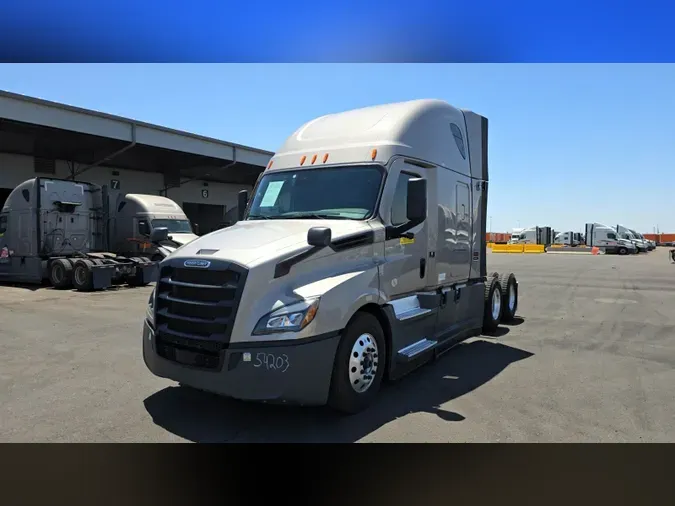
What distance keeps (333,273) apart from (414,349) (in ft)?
5.44

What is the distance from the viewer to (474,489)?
353cm

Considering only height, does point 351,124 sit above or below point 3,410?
above

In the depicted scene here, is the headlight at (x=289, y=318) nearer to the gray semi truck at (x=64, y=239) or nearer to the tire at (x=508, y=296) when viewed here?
the tire at (x=508, y=296)

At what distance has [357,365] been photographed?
4.77m

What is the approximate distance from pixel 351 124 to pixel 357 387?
11.1 ft

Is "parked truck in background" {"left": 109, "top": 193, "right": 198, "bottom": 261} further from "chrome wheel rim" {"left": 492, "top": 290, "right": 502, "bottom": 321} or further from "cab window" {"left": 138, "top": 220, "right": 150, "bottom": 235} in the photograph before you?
"chrome wheel rim" {"left": 492, "top": 290, "right": 502, "bottom": 321}

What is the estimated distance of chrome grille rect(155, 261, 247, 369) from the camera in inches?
171

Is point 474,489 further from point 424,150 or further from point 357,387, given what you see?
point 424,150

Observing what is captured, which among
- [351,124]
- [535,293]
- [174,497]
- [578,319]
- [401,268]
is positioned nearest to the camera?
[174,497]

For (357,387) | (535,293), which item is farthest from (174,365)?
(535,293)

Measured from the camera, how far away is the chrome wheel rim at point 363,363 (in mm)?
4742

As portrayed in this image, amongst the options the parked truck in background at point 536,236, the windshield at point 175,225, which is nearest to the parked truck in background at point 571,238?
the parked truck in background at point 536,236

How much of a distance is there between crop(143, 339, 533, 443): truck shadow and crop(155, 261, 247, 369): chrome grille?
25.3 inches

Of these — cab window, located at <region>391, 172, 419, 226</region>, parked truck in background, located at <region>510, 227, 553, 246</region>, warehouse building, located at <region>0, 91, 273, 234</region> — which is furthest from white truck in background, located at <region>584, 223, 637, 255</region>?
cab window, located at <region>391, 172, 419, 226</region>
